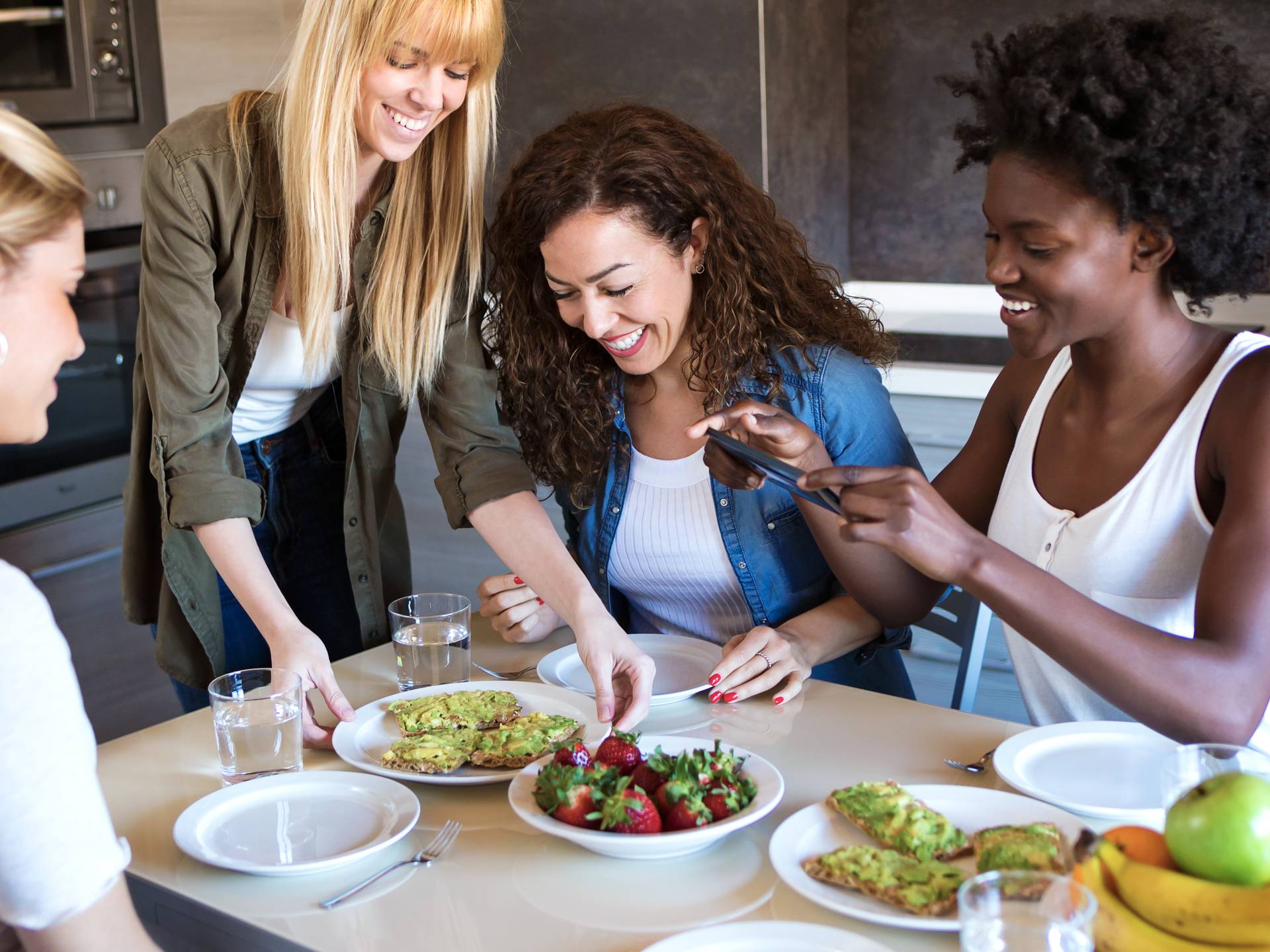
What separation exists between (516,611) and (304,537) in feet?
1.41

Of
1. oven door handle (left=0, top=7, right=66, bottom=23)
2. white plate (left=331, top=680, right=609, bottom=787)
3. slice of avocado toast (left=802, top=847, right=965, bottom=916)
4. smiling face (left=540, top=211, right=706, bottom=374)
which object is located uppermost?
oven door handle (left=0, top=7, right=66, bottom=23)

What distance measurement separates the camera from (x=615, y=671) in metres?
1.37

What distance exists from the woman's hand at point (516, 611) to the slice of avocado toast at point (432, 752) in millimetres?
334

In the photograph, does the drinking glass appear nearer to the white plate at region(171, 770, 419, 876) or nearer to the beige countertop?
the beige countertop

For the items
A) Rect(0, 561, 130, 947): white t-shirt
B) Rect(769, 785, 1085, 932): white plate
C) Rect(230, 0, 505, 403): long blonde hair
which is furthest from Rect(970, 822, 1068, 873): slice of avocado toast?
Rect(230, 0, 505, 403): long blonde hair

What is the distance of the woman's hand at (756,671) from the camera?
54.2 inches

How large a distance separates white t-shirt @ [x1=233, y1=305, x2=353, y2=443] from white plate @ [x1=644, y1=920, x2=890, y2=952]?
3.19 ft

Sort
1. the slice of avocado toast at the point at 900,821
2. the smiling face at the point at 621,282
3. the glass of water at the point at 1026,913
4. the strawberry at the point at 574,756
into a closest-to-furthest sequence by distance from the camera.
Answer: the glass of water at the point at 1026,913 < the slice of avocado toast at the point at 900,821 < the strawberry at the point at 574,756 < the smiling face at the point at 621,282

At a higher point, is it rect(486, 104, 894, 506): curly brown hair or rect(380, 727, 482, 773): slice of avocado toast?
rect(486, 104, 894, 506): curly brown hair

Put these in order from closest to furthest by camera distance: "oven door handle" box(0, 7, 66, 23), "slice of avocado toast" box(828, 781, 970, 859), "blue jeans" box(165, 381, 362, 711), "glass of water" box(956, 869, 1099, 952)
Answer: "glass of water" box(956, 869, 1099, 952)
"slice of avocado toast" box(828, 781, 970, 859)
"blue jeans" box(165, 381, 362, 711)
"oven door handle" box(0, 7, 66, 23)

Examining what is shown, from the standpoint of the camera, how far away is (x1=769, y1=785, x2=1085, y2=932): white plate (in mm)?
945

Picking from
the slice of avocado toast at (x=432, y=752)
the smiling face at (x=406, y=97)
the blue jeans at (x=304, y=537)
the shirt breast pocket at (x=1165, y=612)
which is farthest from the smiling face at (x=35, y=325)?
the shirt breast pocket at (x=1165, y=612)

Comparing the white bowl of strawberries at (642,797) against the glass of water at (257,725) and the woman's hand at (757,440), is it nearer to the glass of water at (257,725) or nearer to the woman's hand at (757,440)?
the glass of water at (257,725)

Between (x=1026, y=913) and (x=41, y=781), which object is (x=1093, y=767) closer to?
(x=1026, y=913)
